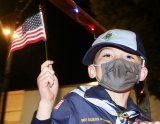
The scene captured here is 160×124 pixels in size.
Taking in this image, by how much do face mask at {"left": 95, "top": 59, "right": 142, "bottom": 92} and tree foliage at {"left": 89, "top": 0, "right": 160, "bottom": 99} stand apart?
6378 mm

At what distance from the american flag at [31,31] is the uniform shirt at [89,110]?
78.6 inches

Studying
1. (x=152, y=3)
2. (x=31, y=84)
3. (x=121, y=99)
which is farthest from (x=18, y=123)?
(x=121, y=99)

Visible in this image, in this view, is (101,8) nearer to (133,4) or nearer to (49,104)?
(133,4)

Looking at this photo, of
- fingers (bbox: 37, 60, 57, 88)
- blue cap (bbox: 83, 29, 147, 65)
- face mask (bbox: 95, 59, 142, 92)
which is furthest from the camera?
blue cap (bbox: 83, 29, 147, 65)

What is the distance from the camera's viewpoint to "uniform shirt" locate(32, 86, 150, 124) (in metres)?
2.54

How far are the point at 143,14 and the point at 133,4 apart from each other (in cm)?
36

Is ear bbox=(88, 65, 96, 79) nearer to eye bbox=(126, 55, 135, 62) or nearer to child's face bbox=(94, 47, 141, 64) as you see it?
child's face bbox=(94, 47, 141, 64)

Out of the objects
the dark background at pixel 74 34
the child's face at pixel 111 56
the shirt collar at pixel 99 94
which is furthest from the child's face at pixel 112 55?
the dark background at pixel 74 34

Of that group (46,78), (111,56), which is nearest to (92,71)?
(111,56)

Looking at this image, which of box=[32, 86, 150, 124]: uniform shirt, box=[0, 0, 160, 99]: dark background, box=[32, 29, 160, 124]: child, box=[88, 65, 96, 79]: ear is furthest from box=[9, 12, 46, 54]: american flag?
box=[32, 86, 150, 124]: uniform shirt

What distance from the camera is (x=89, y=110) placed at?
8.56 ft

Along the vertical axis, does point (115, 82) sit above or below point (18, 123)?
above

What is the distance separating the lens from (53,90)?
2.58 meters

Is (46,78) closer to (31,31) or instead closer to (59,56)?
(31,31)
